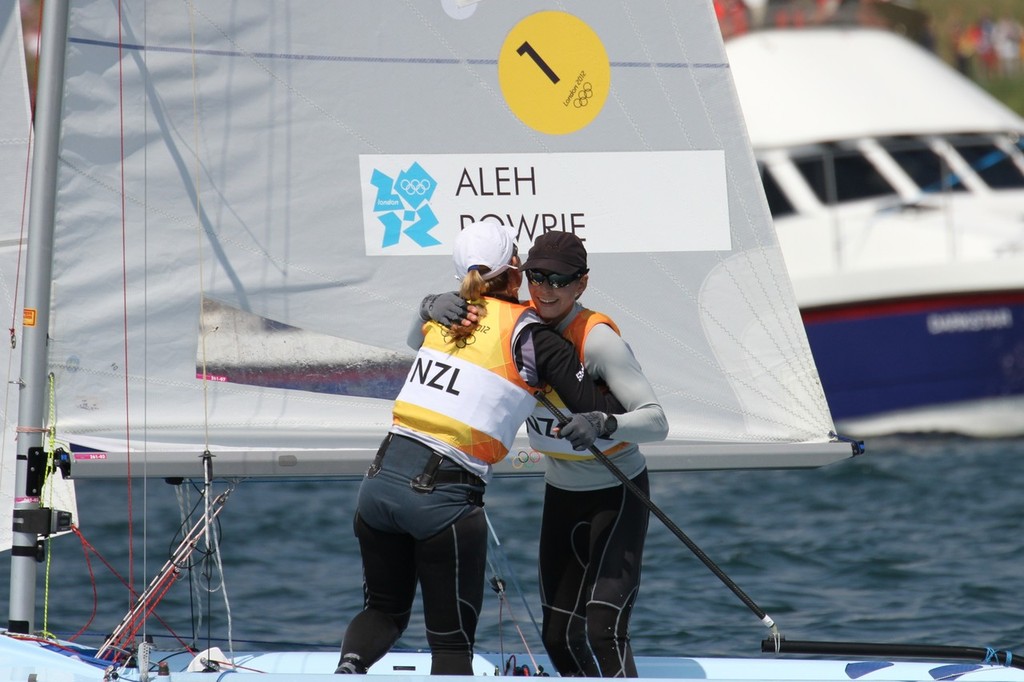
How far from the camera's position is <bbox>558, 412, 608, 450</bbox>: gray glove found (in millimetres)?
3396

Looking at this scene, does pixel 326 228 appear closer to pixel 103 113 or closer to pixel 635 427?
pixel 103 113

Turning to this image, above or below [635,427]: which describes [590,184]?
above

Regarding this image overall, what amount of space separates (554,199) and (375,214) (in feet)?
1.72

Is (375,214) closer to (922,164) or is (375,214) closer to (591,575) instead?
(591,575)

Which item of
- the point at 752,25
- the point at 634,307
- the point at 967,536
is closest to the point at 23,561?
the point at 634,307

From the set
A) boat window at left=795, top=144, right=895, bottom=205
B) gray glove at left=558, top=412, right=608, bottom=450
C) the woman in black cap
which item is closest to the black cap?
the woman in black cap

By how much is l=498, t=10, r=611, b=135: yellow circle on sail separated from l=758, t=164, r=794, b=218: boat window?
818 cm

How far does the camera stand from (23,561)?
4.04 meters

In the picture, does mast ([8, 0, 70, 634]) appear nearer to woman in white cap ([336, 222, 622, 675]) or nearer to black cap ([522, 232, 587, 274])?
woman in white cap ([336, 222, 622, 675])

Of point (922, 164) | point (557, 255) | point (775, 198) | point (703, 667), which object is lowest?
point (703, 667)

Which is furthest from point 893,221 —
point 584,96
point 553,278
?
point 553,278

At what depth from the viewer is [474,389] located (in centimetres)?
350

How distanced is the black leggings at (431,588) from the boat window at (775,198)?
9.19 meters

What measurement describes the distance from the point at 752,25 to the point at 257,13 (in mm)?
10408
